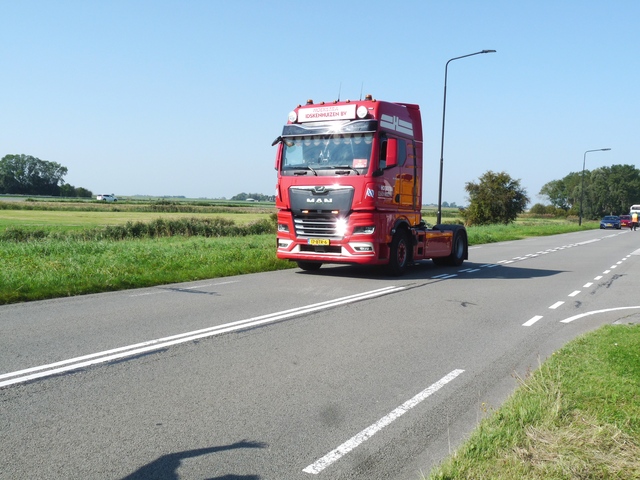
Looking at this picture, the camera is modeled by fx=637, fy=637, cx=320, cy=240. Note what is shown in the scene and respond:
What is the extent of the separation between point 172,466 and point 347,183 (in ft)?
34.6

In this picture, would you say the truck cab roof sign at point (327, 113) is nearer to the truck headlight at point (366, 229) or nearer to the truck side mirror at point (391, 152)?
the truck side mirror at point (391, 152)

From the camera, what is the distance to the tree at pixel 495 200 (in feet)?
216

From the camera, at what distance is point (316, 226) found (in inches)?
568

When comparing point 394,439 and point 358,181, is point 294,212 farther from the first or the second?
point 394,439

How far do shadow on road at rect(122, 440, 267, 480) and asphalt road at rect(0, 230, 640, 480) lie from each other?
0.01m

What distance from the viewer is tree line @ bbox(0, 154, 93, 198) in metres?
125

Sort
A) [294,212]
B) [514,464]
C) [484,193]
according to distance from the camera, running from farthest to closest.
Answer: [484,193], [294,212], [514,464]

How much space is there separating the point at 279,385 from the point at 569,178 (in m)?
196

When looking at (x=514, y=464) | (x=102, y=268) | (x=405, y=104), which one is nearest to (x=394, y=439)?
(x=514, y=464)

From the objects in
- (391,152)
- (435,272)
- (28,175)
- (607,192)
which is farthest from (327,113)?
(607,192)

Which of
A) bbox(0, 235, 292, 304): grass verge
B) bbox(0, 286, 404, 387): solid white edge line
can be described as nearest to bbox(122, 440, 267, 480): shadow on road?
bbox(0, 286, 404, 387): solid white edge line

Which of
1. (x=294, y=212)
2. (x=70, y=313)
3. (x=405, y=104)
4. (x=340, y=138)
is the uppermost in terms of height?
(x=405, y=104)

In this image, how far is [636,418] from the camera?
445 cm

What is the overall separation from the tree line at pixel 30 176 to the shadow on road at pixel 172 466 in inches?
→ 5319
